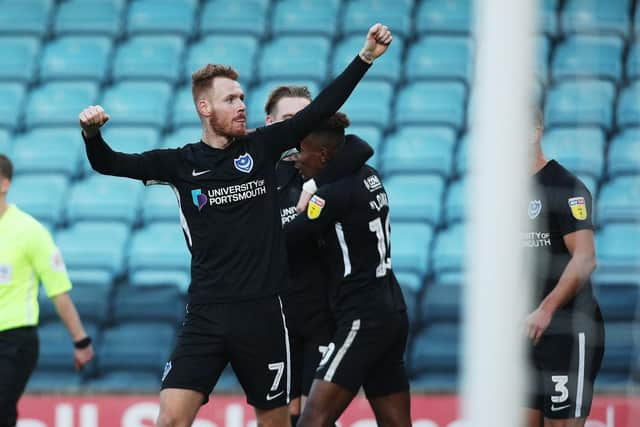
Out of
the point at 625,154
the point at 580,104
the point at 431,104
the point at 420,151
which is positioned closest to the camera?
the point at 580,104

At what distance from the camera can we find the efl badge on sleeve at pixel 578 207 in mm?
5539

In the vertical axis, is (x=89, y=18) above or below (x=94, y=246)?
above

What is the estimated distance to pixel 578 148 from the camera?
870 cm

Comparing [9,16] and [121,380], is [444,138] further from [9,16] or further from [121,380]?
[9,16]

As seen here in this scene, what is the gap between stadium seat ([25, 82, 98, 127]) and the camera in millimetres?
10852

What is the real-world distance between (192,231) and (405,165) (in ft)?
15.6

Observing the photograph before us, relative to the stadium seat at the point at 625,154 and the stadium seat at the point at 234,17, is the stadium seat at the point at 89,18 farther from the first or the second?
the stadium seat at the point at 625,154

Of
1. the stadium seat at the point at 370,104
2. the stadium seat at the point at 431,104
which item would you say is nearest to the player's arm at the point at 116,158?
the stadium seat at the point at 370,104

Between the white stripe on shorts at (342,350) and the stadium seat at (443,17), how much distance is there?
5.88 m

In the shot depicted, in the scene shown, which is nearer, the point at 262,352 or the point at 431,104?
the point at 262,352

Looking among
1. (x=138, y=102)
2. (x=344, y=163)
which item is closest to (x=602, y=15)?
(x=138, y=102)

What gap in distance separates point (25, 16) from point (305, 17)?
8.83 ft

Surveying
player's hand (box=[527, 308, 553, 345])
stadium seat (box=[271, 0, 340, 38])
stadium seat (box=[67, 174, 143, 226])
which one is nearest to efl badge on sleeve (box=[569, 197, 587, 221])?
player's hand (box=[527, 308, 553, 345])

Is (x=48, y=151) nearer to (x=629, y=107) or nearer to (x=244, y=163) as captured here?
(x=629, y=107)
